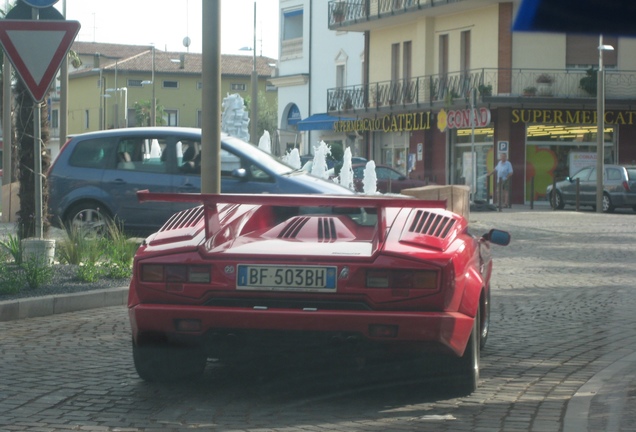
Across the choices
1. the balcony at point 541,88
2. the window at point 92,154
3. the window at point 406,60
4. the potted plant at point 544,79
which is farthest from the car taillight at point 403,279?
the window at point 406,60

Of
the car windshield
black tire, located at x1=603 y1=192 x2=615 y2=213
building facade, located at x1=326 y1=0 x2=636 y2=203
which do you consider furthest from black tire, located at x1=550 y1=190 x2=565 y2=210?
the car windshield

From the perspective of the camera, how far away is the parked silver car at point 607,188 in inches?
1353

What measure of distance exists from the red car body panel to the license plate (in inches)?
0.4

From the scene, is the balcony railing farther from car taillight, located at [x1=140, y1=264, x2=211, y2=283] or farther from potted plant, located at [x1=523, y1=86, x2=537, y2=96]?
car taillight, located at [x1=140, y1=264, x2=211, y2=283]

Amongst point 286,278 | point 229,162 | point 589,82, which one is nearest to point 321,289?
point 286,278

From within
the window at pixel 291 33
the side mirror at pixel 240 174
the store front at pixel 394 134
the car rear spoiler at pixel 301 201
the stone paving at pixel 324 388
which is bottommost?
the stone paving at pixel 324 388

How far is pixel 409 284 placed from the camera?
6.12 m

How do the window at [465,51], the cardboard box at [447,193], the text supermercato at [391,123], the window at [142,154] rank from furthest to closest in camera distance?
the text supermercato at [391,123]
the window at [465,51]
the cardboard box at [447,193]
the window at [142,154]

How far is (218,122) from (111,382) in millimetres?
5309

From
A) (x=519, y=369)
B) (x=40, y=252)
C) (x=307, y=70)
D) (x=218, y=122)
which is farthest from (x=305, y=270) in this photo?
(x=307, y=70)

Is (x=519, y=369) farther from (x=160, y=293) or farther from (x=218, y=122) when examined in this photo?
(x=218, y=122)

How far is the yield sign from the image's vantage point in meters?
11.1

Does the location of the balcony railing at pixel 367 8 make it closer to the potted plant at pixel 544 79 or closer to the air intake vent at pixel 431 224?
the potted plant at pixel 544 79

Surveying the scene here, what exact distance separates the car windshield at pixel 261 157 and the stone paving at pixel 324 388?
5.86 metres
